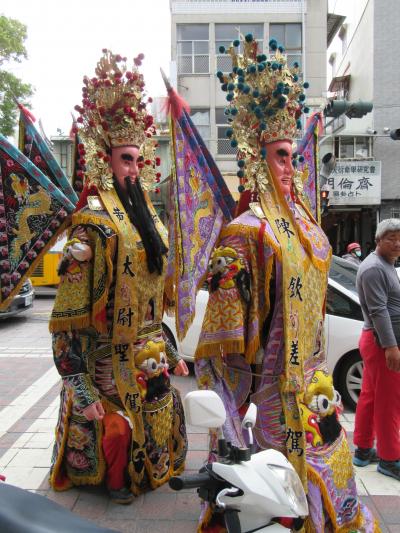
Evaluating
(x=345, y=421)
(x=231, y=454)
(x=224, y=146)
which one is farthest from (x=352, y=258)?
(x=224, y=146)

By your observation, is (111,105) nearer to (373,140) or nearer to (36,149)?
(36,149)

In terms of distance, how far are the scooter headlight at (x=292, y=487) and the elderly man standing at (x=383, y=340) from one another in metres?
1.90

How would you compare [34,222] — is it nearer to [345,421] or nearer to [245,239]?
[245,239]

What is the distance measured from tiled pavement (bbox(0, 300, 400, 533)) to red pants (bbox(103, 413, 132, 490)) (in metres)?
0.19

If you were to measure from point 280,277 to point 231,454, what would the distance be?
0.93m

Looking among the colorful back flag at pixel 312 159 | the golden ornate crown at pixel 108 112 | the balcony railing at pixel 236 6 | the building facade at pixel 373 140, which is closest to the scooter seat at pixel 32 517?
the golden ornate crown at pixel 108 112

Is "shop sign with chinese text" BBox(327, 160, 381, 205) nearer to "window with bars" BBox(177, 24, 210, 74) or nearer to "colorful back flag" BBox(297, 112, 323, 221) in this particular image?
"window with bars" BBox(177, 24, 210, 74)

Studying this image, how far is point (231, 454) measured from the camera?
5.17 feet

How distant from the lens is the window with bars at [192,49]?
18094mm

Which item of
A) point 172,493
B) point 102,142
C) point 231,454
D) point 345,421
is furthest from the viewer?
point 345,421

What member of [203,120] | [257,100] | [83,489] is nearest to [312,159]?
[257,100]

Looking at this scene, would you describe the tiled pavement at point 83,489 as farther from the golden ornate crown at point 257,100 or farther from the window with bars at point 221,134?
the window with bars at point 221,134

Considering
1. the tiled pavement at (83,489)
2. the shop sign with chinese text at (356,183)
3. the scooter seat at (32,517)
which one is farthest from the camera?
the shop sign with chinese text at (356,183)

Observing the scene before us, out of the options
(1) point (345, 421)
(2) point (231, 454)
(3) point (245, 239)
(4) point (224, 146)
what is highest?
(4) point (224, 146)
